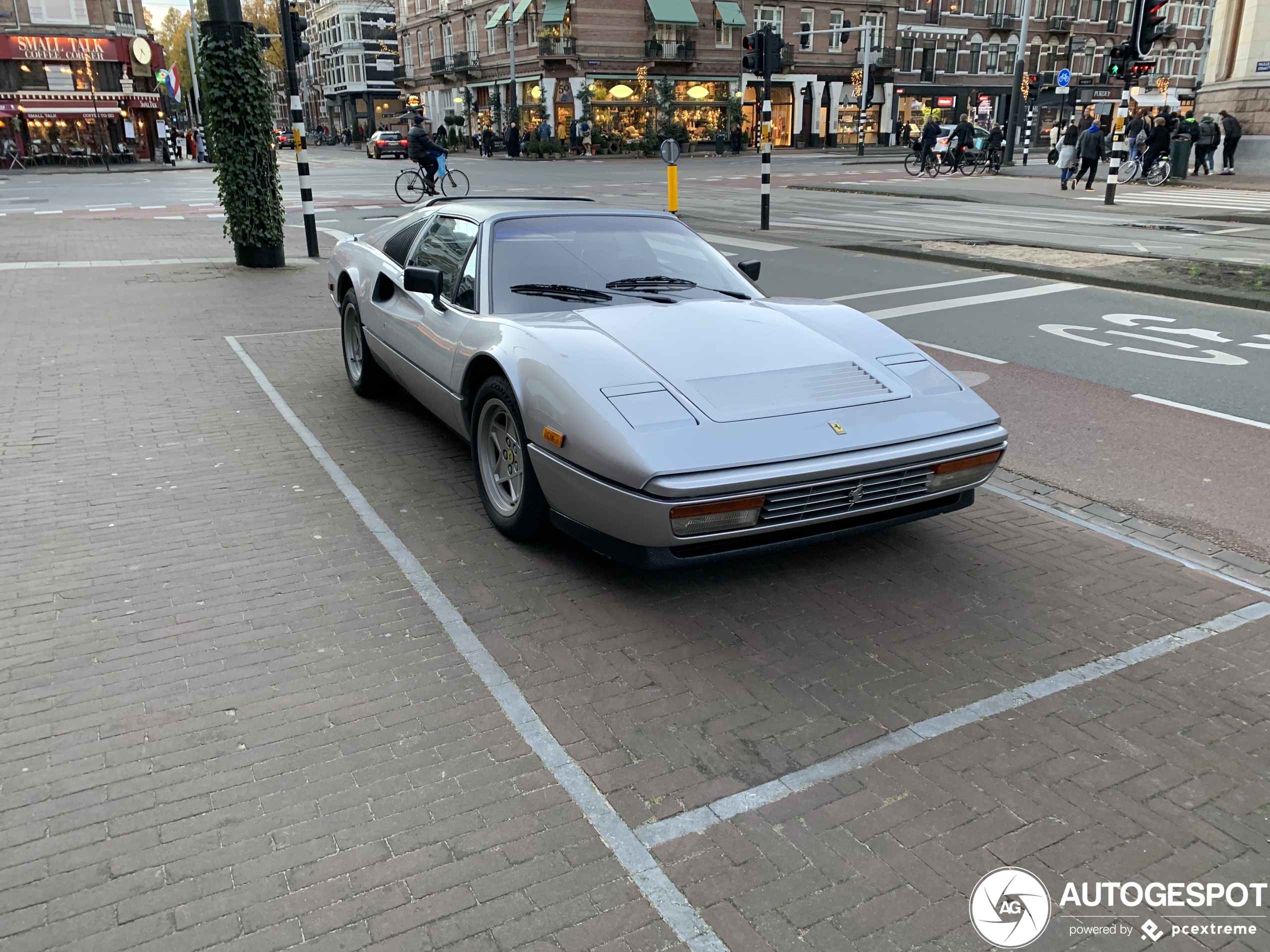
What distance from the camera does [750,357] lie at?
163 inches

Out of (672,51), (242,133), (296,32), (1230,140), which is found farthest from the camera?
(672,51)

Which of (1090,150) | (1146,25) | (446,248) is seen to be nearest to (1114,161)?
(1146,25)

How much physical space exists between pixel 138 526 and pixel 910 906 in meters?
3.95

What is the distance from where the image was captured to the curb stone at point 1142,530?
429 centimetres

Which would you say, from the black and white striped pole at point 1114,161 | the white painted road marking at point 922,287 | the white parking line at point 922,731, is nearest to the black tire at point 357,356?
the white parking line at point 922,731

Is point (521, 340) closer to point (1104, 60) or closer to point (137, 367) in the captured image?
point (137, 367)

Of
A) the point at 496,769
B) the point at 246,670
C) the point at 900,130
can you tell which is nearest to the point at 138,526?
the point at 246,670

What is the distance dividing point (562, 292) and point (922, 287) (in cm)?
787

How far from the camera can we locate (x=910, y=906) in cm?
240

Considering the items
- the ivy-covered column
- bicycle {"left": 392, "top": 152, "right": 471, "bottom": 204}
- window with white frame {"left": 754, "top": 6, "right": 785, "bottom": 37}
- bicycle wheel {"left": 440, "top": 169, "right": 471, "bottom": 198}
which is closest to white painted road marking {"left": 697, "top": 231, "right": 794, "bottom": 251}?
the ivy-covered column

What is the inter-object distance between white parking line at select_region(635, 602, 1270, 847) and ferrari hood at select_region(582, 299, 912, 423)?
1.26 metres

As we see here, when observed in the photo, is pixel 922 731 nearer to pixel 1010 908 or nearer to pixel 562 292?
pixel 1010 908

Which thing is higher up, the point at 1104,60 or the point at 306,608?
the point at 1104,60

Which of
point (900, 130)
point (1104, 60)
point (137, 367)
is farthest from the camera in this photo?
point (1104, 60)
